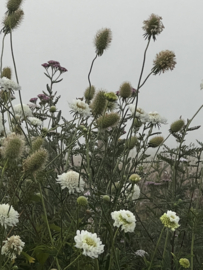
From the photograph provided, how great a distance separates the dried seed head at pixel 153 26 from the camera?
5.54 ft

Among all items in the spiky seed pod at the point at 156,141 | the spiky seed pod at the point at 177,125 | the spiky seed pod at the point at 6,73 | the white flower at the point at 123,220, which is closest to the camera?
the white flower at the point at 123,220

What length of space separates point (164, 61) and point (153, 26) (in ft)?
0.61

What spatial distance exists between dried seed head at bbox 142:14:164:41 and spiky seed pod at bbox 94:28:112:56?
23 cm

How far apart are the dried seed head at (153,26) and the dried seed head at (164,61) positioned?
0.33 ft

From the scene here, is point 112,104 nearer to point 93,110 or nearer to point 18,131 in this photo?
point 93,110

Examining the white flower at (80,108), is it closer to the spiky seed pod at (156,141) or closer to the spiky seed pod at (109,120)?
the spiky seed pod at (109,120)

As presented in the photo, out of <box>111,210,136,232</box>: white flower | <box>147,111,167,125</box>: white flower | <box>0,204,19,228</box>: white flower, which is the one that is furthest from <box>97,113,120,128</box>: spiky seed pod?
<box>0,204,19,228</box>: white flower

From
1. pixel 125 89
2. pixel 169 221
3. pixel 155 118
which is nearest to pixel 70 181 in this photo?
pixel 169 221

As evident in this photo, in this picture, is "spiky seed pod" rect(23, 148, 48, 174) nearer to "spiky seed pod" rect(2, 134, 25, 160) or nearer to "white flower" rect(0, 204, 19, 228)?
"spiky seed pod" rect(2, 134, 25, 160)

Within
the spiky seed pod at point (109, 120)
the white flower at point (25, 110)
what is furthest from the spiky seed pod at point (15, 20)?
the spiky seed pod at point (109, 120)

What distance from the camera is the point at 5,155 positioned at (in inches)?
43.7

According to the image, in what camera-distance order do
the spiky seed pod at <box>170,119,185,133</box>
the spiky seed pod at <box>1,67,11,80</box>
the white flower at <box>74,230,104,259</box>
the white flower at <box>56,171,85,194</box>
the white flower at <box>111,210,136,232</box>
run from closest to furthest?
the white flower at <box>74,230,104,259</box>, the white flower at <box>111,210,136,232</box>, the white flower at <box>56,171,85,194</box>, the spiky seed pod at <box>1,67,11,80</box>, the spiky seed pod at <box>170,119,185,133</box>

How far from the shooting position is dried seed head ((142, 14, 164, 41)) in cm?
169

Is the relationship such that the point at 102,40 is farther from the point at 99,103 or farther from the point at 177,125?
the point at 177,125
